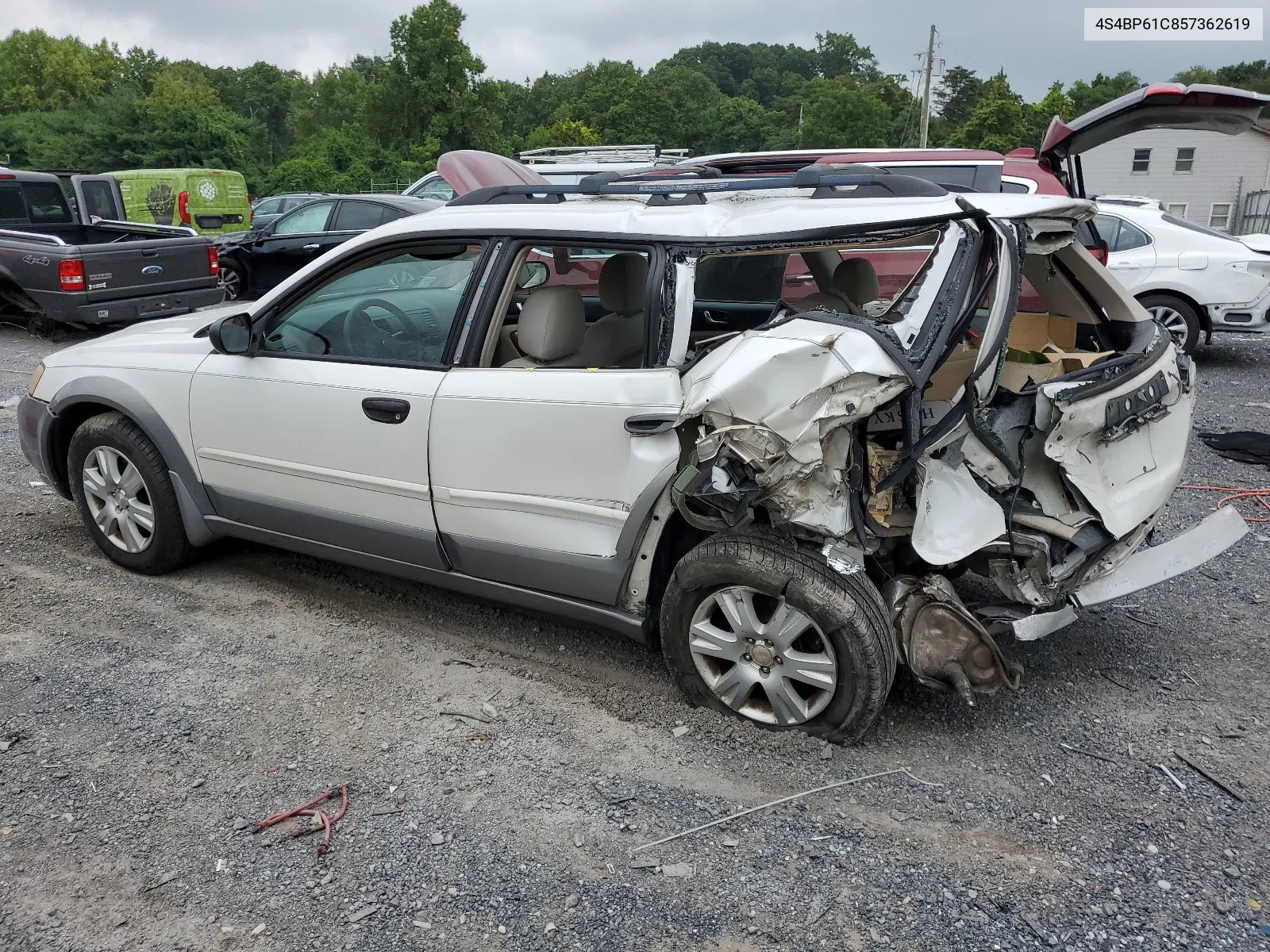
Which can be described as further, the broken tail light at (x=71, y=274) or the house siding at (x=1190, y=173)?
the house siding at (x=1190, y=173)

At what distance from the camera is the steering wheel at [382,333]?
3727 millimetres

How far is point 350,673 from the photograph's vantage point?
3.70 metres

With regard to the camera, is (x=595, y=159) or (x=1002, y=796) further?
(x=595, y=159)

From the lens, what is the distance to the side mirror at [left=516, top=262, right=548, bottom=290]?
11.9 feet

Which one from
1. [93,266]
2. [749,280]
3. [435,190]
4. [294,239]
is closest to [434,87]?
[435,190]

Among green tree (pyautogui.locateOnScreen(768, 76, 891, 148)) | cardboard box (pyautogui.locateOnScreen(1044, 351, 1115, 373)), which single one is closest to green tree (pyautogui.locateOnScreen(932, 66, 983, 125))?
green tree (pyautogui.locateOnScreen(768, 76, 891, 148))

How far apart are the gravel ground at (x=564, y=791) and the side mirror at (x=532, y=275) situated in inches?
56.9

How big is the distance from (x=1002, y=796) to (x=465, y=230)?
2.71m

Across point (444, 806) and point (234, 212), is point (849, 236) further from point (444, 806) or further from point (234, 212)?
point (234, 212)

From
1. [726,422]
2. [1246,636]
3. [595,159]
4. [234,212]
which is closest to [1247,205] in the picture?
[595,159]

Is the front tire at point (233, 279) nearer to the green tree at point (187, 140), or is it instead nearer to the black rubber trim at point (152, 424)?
the black rubber trim at point (152, 424)

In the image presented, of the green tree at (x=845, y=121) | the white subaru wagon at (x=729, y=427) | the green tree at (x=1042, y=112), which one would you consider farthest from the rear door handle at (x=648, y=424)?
the green tree at (x=845, y=121)

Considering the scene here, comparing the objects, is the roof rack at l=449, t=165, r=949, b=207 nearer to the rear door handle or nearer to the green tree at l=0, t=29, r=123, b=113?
the rear door handle

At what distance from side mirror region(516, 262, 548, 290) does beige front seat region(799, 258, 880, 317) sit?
45.1 inches
